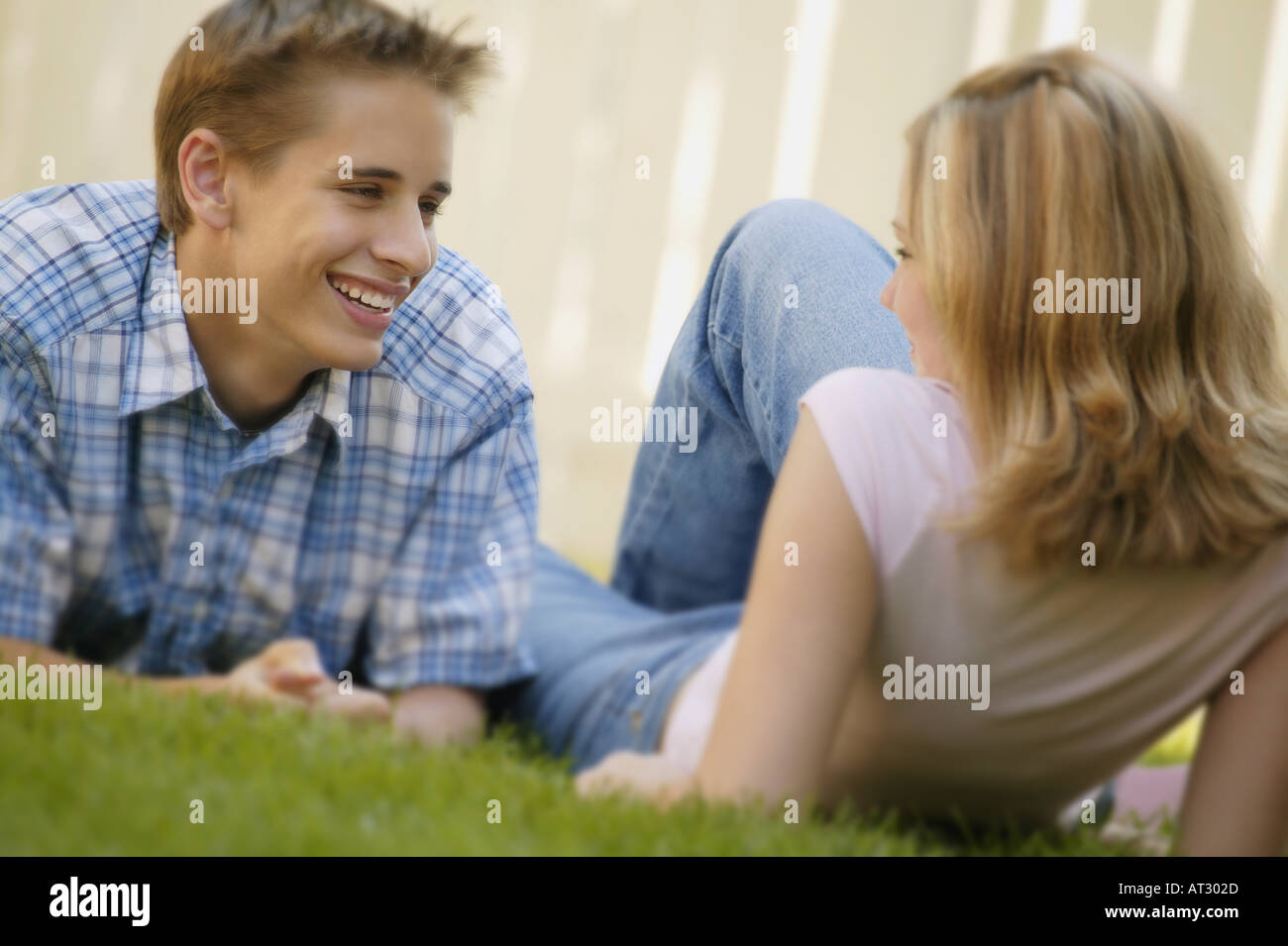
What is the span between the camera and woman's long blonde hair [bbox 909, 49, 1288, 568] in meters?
1.12

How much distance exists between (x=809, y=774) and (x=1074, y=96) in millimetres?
628

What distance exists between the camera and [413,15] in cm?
149

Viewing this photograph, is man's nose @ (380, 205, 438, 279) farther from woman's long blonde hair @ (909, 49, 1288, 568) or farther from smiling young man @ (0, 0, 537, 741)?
woman's long blonde hair @ (909, 49, 1288, 568)

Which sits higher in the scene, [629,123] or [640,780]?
[629,123]

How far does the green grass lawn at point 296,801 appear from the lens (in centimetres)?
87

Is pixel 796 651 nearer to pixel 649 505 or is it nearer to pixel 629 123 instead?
pixel 649 505

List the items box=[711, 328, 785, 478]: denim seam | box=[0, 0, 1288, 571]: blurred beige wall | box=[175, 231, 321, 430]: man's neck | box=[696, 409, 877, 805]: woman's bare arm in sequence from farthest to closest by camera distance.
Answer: box=[0, 0, 1288, 571]: blurred beige wall → box=[711, 328, 785, 478]: denim seam → box=[175, 231, 321, 430]: man's neck → box=[696, 409, 877, 805]: woman's bare arm

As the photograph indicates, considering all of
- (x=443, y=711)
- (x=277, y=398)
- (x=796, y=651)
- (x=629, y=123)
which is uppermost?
(x=629, y=123)

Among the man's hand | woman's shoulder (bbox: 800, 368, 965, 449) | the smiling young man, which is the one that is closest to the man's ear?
the smiling young man

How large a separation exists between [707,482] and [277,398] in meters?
0.64

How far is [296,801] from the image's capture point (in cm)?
96

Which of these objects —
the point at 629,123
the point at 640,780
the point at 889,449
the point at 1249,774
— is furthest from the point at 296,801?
the point at 629,123

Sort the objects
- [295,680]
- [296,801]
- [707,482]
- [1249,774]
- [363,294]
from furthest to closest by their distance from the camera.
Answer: [707,482]
[363,294]
[295,680]
[1249,774]
[296,801]

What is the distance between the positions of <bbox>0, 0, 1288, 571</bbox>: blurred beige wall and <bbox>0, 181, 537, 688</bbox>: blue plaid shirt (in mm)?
1426
